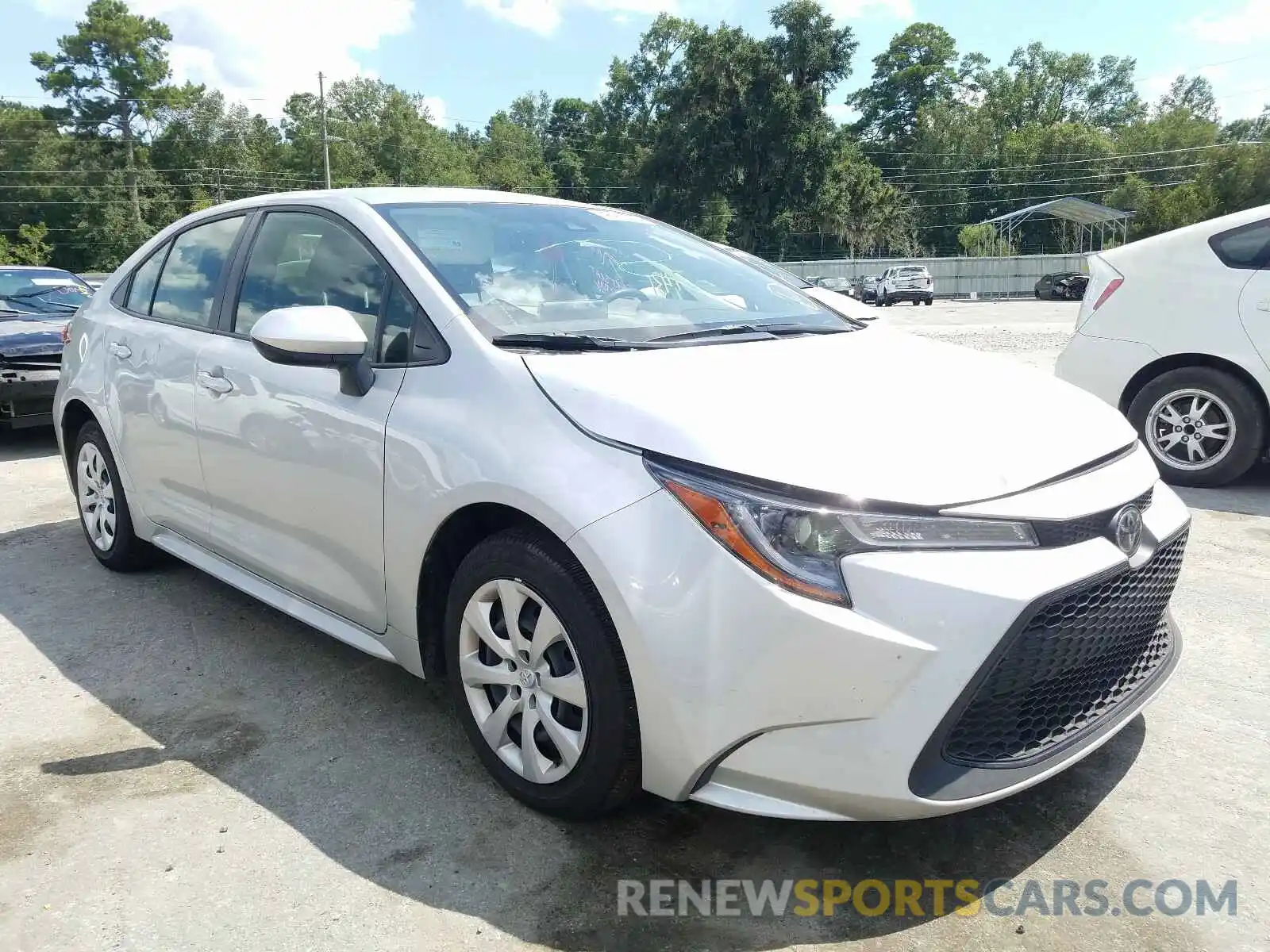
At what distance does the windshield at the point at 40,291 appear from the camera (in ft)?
28.3

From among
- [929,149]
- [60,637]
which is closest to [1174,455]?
[60,637]

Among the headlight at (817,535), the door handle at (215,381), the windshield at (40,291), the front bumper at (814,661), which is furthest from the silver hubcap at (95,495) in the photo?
the windshield at (40,291)

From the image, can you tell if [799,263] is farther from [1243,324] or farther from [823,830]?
[823,830]

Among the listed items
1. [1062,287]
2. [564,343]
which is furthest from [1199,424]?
[1062,287]

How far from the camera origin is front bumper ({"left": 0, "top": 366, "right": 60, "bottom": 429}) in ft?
24.2

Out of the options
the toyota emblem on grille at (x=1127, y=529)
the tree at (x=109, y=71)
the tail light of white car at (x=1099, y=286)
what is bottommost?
the toyota emblem on grille at (x=1127, y=529)

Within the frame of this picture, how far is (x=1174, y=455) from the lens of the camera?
5.81 meters

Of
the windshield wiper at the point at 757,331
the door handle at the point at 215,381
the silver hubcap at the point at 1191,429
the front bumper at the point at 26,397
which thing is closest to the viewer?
the windshield wiper at the point at 757,331

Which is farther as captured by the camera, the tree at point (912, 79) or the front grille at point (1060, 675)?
the tree at point (912, 79)

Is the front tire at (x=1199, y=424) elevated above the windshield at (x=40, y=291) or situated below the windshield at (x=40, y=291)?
below

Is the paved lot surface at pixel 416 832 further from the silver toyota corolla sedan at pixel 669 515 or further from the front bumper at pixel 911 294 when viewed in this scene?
the front bumper at pixel 911 294

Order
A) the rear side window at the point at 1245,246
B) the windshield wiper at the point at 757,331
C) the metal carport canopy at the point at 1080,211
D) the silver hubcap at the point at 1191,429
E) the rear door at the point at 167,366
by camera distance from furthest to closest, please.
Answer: the metal carport canopy at the point at 1080,211 → the silver hubcap at the point at 1191,429 → the rear side window at the point at 1245,246 → the rear door at the point at 167,366 → the windshield wiper at the point at 757,331

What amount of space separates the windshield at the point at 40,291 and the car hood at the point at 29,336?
434 millimetres

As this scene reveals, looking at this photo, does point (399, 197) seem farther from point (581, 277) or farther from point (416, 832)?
point (416, 832)
